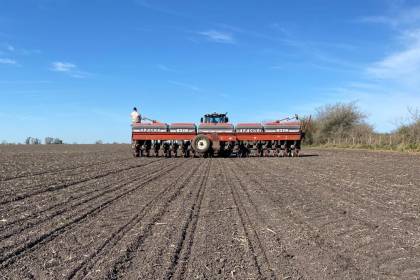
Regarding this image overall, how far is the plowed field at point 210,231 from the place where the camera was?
571cm

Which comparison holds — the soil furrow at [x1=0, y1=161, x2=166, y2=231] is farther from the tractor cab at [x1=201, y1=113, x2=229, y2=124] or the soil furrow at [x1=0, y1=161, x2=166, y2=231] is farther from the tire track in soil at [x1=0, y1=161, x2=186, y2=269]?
the tractor cab at [x1=201, y1=113, x2=229, y2=124]

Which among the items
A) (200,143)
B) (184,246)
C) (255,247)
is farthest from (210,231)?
(200,143)

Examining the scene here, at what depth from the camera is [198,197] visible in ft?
38.1

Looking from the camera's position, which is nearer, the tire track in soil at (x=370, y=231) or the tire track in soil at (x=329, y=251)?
the tire track in soil at (x=329, y=251)

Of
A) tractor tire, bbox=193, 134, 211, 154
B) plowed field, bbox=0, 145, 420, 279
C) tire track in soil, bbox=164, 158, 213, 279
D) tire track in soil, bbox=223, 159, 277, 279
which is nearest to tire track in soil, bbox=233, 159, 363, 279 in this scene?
plowed field, bbox=0, 145, 420, 279

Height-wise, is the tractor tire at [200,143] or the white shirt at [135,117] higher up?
the white shirt at [135,117]

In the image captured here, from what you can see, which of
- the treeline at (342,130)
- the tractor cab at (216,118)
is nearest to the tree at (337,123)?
the treeline at (342,130)

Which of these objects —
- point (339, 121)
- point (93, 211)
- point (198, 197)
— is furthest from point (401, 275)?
point (339, 121)

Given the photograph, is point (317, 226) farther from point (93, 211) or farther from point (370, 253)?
point (93, 211)

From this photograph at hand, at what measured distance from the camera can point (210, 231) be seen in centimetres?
774

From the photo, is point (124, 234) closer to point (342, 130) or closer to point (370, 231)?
point (370, 231)

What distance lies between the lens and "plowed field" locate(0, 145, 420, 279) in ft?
18.7

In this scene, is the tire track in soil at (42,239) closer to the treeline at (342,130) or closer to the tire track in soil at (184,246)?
the tire track in soil at (184,246)

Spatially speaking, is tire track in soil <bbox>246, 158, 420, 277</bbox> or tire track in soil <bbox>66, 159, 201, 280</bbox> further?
tire track in soil <bbox>246, 158, 420, 277</bbox>
